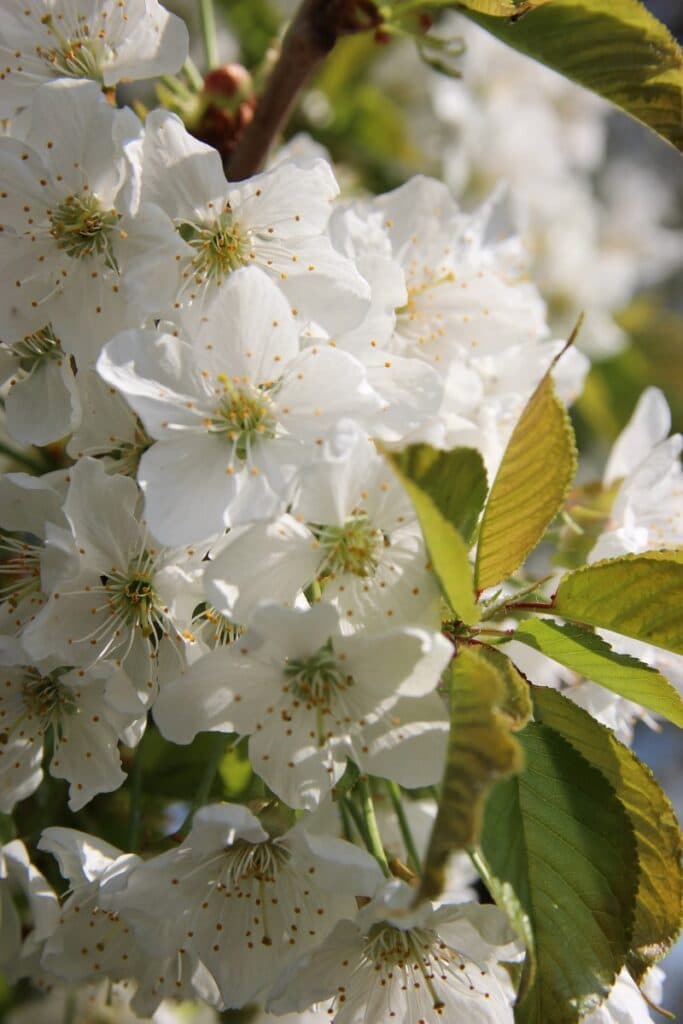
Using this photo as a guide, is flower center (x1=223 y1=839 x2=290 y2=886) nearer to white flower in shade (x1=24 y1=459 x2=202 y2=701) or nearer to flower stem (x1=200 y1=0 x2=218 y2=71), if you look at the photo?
white flower in shade (x1=24 y1=459 x2=202 y2=701)

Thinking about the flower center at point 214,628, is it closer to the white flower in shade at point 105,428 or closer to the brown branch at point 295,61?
the white flower in shade at point 105,428

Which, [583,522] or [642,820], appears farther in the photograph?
[583,522]

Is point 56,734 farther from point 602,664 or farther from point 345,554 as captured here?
point 602,664

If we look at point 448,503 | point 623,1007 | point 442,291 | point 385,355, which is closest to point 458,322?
point 442,291

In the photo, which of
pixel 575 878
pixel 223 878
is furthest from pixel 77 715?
pixel 575 878

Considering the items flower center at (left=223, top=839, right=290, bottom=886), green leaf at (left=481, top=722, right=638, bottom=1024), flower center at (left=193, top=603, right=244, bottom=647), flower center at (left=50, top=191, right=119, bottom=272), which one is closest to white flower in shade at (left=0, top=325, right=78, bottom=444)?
flower center at (left=50, top=191, right=119, bottom=272)

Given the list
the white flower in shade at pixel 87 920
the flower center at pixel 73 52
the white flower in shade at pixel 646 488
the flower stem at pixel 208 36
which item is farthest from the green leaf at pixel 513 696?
the flower stem at pixel 208 36

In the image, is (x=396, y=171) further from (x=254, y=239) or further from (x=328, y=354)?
(x=328, y=354)
